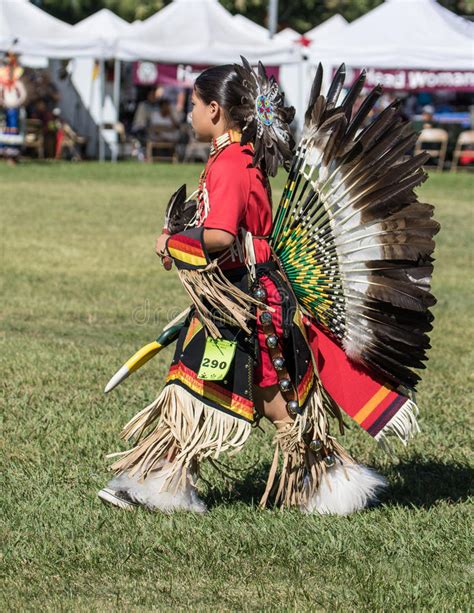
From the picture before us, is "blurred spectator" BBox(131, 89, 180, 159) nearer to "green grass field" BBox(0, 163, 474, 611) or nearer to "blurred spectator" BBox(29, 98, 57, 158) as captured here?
"blurred spectator" BBox(29, 98, 57, 158)

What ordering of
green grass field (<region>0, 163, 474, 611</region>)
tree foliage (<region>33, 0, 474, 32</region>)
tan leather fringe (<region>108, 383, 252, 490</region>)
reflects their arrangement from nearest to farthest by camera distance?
1. green grass field (<region>0, 163, 474, 611</region>)
2. tan leather fringe (<region>108, 383, 252, 490</region>)
3. tree foliage (<region>33, 0, 474, 32</region>)

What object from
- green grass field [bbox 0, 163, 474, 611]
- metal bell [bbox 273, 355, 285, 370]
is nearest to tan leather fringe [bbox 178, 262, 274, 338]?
metal bell [bbox 273, 355, 285, 370]

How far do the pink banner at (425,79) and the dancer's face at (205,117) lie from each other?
63.7 feet

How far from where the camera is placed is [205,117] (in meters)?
3.81

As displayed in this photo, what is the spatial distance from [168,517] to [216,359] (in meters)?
0.63

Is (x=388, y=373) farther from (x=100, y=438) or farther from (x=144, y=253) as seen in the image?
(x=144, y=253)

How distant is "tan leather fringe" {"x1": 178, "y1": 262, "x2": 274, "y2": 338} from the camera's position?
3750 millimetres

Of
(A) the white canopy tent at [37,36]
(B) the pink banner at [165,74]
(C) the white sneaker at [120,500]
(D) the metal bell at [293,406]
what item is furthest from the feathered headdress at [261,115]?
(B) the pink banner at [165,74]

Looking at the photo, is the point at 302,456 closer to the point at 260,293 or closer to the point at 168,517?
the point at 168,517

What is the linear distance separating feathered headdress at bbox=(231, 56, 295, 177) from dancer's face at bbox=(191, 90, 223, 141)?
0.21 feet

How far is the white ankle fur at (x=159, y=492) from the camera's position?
3.95 m

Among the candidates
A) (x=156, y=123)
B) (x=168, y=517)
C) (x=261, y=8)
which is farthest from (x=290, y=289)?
(x=261, y=8)

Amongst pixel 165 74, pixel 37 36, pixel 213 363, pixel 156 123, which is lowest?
pixel 156 123

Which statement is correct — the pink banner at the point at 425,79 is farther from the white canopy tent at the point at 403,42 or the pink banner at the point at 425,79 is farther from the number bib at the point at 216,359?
the number bib at the point at 216,359
